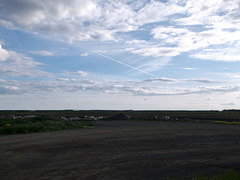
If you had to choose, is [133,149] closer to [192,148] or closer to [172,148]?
[172,148]

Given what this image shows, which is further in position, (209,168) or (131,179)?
(209,168)

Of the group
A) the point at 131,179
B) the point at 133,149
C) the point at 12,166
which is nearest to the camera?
the point at 131,179

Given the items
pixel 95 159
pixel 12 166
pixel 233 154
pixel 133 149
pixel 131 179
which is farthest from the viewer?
pixel 133 149

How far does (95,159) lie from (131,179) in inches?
130

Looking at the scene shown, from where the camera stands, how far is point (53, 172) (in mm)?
8508

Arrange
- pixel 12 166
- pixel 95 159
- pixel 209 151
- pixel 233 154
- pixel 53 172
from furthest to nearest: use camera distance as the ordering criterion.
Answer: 1. pixel 209 151
2. pixel 233 154
3. pixel 95 159
4. pixel 12 166
5. pixel 53 172

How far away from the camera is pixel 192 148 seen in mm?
13070

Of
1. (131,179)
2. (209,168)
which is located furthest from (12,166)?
(209,168)

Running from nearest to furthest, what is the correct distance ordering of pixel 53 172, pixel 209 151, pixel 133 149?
1. pixel 53 172
2. pixel 209 151
3. pixel 133 149

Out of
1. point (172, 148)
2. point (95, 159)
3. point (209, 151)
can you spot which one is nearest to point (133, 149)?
point (172, 148)

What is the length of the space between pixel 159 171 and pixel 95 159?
3.28m

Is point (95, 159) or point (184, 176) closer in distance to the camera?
point (184, 176)

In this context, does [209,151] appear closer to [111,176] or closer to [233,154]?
[233,154]

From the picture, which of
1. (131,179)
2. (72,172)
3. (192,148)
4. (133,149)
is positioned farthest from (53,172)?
(192,148)
